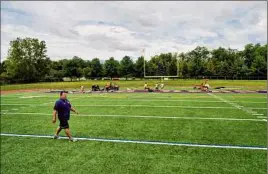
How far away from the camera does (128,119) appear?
12359 millimetres

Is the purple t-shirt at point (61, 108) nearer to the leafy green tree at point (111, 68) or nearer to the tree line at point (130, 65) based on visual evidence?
the tree line at point (130, 65)

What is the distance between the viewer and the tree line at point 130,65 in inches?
1873

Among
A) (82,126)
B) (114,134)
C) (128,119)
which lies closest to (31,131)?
(82,126)

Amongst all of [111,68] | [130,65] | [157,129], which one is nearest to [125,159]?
[157,129]

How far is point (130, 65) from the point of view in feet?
322

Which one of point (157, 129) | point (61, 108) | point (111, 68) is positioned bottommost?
point (157, 129)

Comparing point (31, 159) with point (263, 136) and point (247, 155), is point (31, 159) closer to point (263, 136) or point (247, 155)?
point (247, 155)

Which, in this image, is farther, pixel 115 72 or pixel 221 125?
pixel 115 72

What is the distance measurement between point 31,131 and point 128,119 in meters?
4.12

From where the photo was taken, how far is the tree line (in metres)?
47.6

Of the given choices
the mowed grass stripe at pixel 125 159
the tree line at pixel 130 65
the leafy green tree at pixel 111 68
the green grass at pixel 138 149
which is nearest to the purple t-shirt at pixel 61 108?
the green grass at pixel 138 149

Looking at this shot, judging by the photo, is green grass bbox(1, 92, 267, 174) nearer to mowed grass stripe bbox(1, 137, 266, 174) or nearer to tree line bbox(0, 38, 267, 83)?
mowed grass stripe bbox(1, 137, 266, 174)

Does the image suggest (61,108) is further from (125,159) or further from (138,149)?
(125,159)

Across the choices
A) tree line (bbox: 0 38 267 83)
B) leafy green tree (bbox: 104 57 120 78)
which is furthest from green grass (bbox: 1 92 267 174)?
leafy green tree (bbox: 104 57 120 78)
